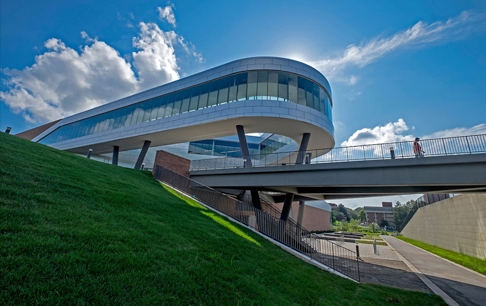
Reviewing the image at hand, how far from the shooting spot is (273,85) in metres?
20.7

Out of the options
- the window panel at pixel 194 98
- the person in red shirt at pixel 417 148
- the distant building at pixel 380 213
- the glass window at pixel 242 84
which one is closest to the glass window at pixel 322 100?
the glass window at pixel 242 84

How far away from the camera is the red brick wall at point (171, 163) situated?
768 inches

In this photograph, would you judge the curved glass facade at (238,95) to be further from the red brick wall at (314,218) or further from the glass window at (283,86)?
the red brick wall at (314,218)

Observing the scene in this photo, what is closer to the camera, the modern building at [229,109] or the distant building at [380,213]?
the modern building at [229,109]

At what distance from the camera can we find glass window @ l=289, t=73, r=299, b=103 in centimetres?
2050

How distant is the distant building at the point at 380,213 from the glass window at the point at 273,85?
121 m

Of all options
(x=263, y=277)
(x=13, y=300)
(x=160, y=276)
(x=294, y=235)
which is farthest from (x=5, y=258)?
(x=294, y=235)

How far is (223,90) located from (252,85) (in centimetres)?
303

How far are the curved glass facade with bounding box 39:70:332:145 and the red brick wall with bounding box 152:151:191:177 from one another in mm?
6071

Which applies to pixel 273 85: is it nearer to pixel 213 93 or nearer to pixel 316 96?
pixel 316 96

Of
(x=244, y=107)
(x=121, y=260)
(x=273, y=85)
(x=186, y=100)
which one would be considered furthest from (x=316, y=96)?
(x=121, y=260)

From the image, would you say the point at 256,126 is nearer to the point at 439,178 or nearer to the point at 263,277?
the point at 439,178

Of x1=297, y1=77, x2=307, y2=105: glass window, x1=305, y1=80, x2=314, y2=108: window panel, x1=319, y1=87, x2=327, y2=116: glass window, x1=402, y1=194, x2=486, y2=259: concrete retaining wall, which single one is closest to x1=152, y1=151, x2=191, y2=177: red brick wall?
x1=297, y1=77, x2=307, y2=105: glass window

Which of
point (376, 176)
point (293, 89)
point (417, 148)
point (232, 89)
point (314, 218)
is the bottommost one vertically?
point (314, 218)
